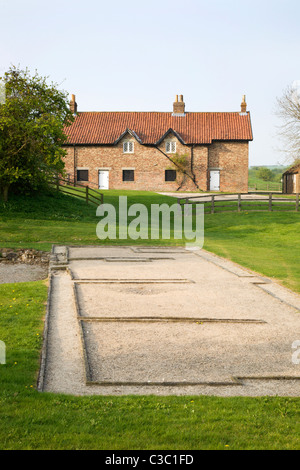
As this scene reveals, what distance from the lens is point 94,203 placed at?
34656 mm

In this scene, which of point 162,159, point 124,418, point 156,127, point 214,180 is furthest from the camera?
point 156,127

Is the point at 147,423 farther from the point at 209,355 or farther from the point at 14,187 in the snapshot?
the point at 14,187

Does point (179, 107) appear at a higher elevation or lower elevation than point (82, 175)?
higher

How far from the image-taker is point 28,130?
27484 mm

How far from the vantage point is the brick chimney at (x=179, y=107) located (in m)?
56.7

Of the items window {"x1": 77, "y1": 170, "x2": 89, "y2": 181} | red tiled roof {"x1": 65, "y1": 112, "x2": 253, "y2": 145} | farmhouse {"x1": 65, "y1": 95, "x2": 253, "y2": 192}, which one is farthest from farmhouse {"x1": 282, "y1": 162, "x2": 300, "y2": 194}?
window {"x1": 77, "y1": 170, "x2": 89, "y2": 181}

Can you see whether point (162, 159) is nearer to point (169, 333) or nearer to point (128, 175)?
point (128, 175)

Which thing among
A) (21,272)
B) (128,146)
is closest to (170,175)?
(128,146)

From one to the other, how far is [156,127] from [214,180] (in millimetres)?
8446

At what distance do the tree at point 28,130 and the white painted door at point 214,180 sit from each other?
84.7ft

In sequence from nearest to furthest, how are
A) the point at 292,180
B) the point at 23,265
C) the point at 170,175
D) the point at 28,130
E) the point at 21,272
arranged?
the point at 21,272 → the point at 23,265 → the point at 28,130 → the point at 170,175 → the point at 292,180

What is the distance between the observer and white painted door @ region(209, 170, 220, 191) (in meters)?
53.9

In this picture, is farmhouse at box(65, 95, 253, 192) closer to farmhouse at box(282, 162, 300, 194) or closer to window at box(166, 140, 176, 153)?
window at box(166, 140, 176, 153)
